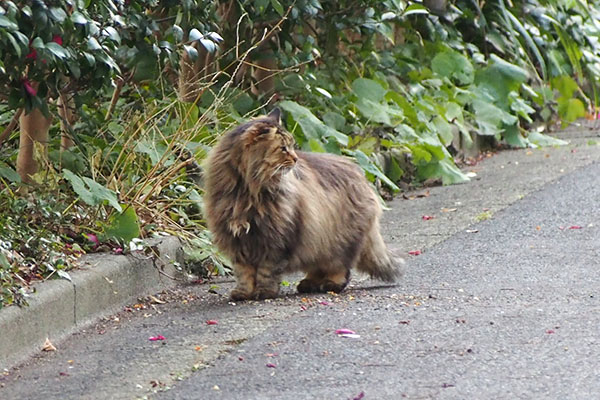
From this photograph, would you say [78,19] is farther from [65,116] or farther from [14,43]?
[65,116]

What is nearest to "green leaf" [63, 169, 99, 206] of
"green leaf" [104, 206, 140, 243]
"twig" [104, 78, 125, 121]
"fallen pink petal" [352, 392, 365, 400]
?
"green leaf" [104, 206, 140, 243]

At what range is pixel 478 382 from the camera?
395 cm

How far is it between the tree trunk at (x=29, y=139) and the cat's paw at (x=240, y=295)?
129cm

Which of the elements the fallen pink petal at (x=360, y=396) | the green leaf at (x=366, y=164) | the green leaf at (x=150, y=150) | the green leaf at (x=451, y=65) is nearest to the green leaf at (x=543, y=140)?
the green leaf at (x=451, y=65)

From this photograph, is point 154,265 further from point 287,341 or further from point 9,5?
point 9,5

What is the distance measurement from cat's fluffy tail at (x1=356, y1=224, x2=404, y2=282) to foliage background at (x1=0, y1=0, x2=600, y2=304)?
0.83 meters

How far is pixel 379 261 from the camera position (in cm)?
588

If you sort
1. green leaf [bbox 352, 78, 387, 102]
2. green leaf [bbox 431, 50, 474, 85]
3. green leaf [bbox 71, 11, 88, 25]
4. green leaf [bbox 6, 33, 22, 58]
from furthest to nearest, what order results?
green leaf [bbox 431, 50, 474, 85], green leaf [bbox 352, 78, 387, 102], green leaf [bbox 71, 11, 88, 25], green leaf [bbox 6, 33, 22, 58]

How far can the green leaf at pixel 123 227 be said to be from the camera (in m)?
5.79

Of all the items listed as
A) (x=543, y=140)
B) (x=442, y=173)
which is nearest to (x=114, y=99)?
(x=442, y=173)

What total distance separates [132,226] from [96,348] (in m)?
1.16

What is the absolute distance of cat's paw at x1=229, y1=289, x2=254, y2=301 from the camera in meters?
5.61

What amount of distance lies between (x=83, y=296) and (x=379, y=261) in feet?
5.03

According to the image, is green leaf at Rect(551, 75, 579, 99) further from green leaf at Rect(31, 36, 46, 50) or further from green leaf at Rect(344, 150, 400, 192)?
Result: green leaf at Rect(31, 36, 46, 50)
